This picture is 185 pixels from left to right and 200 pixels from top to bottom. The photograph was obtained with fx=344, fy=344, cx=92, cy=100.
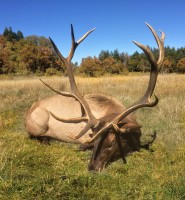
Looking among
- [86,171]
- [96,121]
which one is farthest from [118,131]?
[86,171]

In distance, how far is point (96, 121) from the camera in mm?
5949

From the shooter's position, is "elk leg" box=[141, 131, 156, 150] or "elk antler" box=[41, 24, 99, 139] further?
"elk leg" box=[141, 131, 156, 150]

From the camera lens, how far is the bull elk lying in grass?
5.37 meters

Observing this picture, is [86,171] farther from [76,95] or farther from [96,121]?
[76,95]

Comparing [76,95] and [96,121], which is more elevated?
[76,95]

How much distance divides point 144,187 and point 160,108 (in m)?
5.22

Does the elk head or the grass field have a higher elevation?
the elk head

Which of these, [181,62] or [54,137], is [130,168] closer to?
[54,137]

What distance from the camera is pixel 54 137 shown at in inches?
279

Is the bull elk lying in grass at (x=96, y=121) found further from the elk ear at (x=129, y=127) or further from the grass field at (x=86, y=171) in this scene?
the grass field at (x=86, y=171)

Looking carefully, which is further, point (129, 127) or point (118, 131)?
point (129, 127)

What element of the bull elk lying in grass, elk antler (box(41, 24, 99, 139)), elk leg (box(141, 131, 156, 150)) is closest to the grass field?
elk leg (box(141, 131, 156, 150))

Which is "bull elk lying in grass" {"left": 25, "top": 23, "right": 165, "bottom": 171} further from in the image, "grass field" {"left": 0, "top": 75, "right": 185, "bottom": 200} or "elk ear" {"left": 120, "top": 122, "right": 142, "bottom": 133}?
"grass field" {"left": 0, "top": 75, "right": 185, "bottom": 200}

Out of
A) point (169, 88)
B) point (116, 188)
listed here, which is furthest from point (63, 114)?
point (169, 88)
